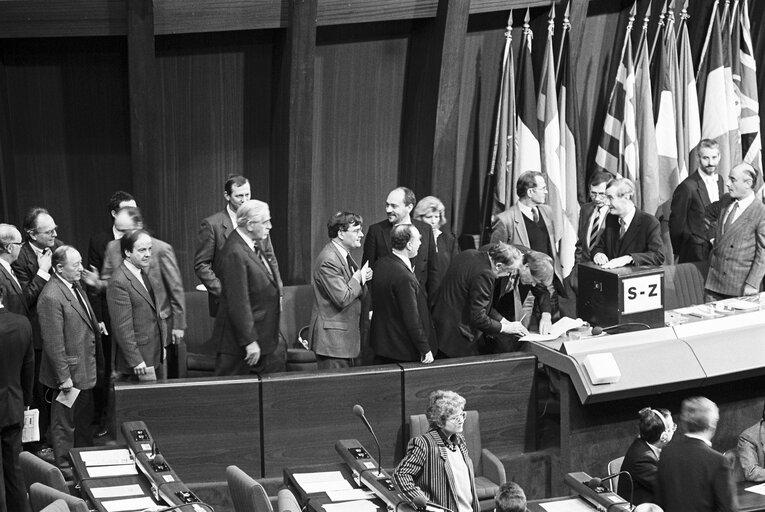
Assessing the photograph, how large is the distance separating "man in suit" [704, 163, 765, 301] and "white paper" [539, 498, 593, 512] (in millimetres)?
2550

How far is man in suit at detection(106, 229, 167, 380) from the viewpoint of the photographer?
218 inches

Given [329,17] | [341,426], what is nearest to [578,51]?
[329,17]

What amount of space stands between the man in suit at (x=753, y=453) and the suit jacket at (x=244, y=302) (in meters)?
2.33

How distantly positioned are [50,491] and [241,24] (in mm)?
3539

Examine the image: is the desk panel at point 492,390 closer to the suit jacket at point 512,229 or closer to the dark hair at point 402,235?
the dark hair at point 402,235

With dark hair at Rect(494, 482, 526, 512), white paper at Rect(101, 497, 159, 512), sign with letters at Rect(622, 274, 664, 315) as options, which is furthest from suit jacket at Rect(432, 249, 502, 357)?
white paper at Rect(101, 497, 159, 512)

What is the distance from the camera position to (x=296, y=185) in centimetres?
725

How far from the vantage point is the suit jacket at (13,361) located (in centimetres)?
532

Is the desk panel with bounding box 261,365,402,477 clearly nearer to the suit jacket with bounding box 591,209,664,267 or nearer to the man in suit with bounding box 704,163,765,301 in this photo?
the suit jacket with bounding box 591,209,664,267

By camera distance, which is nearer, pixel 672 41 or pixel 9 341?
pixel 9 341

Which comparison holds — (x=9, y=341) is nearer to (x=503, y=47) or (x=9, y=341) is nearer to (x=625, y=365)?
(x=625, y=365)

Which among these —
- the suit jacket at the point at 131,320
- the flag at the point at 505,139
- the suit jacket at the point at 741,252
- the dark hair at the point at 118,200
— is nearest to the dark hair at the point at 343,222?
the suit jacket at the point at 131,320

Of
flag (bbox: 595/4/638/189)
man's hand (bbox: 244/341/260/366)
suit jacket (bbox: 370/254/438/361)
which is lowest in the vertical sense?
man's hand (bbox: 244/341/260/366)

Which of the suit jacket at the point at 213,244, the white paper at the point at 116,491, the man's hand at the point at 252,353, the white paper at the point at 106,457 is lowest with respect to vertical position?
the white paper at the point at 116,491
